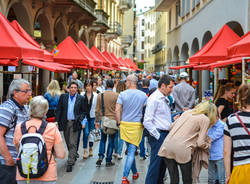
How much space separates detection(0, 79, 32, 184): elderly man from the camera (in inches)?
177

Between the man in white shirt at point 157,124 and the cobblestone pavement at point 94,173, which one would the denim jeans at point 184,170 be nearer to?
the man in white shirt at point 157,124

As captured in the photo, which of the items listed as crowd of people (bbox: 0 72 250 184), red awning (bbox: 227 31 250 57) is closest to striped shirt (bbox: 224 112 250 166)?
crowd of people (bbox: 0 72 250 184)

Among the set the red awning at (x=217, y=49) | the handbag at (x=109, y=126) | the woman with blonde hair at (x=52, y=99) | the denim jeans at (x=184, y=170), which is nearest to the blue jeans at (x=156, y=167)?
the denim jeans at (x=184, y=170)

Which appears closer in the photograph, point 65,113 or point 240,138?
point 240,138

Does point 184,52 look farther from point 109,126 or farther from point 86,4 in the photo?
point 109,126

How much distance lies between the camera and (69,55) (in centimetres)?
1483

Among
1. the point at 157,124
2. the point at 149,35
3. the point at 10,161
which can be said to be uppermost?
the point at 149,35

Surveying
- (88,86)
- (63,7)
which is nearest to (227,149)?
(88,86)

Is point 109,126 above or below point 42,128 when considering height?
below

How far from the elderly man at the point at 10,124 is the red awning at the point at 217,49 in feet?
27.1

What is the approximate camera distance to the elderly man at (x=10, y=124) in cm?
451

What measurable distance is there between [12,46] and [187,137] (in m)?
4.17

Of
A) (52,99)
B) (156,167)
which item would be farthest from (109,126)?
(156,167)

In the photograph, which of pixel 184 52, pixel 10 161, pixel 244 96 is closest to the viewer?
pixel 244 96
